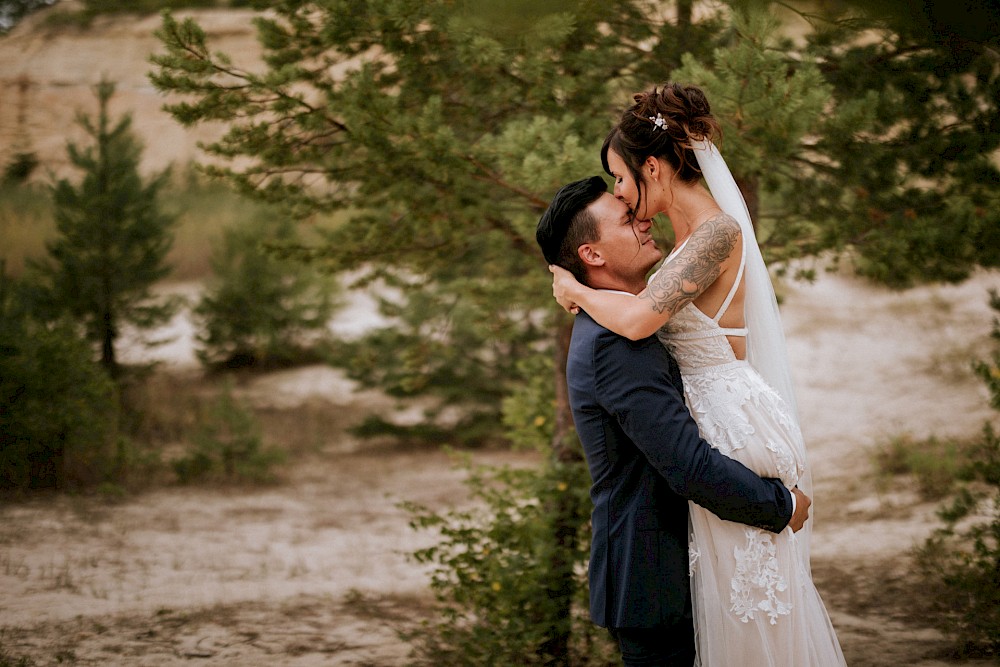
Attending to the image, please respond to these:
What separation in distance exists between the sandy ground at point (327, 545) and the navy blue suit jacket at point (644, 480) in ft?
8.16

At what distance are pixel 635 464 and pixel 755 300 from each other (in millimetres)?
690

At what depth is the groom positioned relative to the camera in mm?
2295

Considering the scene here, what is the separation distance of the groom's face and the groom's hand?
810 millimetres

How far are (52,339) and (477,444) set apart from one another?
5875 mm

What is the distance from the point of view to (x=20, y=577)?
5.97m

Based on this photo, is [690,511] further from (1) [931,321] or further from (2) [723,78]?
(1) [931,321]

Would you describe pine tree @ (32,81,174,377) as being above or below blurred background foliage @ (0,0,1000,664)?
below

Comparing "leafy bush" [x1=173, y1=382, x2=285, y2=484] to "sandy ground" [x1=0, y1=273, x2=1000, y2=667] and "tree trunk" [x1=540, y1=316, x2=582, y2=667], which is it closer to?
"sandy ground" [x1=0, y1=273, x2=1000, y2=667]

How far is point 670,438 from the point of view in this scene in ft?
7.43

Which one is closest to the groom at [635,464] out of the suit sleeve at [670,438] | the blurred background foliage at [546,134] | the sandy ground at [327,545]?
the suit sleeve at [670,438]

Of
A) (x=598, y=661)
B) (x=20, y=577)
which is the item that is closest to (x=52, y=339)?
(x=20, y=577)

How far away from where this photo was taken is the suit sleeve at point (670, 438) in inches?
89.4

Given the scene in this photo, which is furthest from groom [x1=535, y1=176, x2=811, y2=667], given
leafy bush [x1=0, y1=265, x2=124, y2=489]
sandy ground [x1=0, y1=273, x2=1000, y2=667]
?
leafy bush [x1=0, y1=265, x2=124, y2=489]

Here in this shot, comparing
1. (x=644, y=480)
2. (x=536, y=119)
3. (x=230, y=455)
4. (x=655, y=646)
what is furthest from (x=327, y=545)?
(x=644, y=480)
